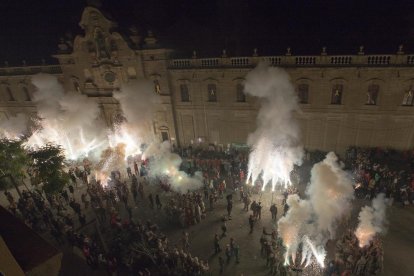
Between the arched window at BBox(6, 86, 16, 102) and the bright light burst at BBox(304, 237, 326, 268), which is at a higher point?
the arched window at BBox(6, 86, 16, 102)

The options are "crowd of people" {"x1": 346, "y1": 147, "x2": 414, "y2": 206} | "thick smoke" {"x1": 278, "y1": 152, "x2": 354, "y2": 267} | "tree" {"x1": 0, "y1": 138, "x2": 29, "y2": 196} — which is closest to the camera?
"thick smoke" {"x1": 278, "y1": 152, "x2": 354, "y2": 267}

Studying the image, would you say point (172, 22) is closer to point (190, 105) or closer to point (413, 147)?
point (190, 105)

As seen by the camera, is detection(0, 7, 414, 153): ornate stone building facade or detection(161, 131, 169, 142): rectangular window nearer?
detection(0, 7, 414, 153): ornate stone building facade

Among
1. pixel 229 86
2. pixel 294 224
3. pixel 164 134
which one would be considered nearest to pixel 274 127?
pixel 229 86

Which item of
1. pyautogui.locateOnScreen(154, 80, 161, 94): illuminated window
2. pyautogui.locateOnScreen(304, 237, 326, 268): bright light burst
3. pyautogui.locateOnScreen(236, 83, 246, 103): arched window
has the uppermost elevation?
pyautogui.locateOnScreen(154, 80, 161, 94): illuminated window

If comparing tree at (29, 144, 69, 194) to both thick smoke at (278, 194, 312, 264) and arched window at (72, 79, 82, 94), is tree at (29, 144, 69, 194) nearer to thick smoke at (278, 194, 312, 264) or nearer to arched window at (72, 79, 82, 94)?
arched window at (72, 79, 82, 94)

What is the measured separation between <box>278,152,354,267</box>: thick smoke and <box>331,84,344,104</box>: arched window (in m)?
6.33

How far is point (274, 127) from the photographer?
73.8 ft

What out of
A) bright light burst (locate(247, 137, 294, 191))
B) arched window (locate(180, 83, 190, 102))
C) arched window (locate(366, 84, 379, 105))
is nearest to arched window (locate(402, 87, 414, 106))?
arched window (locate(366, 84, 379, 105))

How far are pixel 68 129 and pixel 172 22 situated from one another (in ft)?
47.2

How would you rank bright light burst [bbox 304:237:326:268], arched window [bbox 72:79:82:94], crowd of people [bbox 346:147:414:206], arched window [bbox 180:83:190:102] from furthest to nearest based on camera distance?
arched window [bbox 72:79:82:94] → arched window [bbox 180:83:190:102] → crowd of people [bbox 346:147:414:206] → bright light burst [bbox 304:237:326:268]

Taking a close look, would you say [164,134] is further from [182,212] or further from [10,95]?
[10,95]

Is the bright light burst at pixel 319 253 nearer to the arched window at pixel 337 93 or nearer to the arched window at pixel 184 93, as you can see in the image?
the arched window at pixel 337 93

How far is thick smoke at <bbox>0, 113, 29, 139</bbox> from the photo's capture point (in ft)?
106
